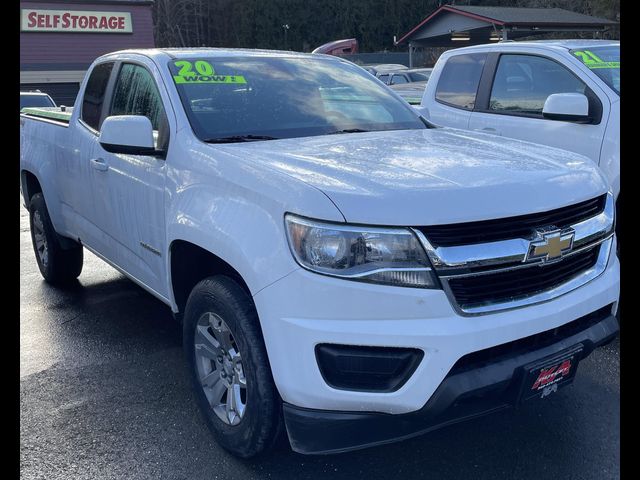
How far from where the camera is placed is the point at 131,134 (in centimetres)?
335

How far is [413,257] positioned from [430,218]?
0.50 ft

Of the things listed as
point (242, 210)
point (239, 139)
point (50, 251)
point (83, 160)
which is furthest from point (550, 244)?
point (50, 251)

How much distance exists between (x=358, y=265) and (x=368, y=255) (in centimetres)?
5

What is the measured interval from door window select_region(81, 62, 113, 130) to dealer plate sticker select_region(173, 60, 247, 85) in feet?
3.37

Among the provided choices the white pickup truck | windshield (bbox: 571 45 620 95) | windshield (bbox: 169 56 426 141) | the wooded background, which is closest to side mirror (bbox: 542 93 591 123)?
windshield (bbox: 571 45 620 95)

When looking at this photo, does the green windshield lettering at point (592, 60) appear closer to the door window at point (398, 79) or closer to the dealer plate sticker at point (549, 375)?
the dealer plate sticker at point (549, 375)

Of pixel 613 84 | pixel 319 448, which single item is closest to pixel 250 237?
pixel 319 448

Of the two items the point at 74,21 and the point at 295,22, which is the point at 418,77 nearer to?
the point at 74,21

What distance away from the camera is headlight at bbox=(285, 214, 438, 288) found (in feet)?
7.82

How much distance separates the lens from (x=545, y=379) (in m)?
2.60

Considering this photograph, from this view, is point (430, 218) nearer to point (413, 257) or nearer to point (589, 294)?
point (413, 257)

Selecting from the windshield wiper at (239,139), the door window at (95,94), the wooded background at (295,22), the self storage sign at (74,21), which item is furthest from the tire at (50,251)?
the wooded background at (295,22)

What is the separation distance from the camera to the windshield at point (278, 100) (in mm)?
3525

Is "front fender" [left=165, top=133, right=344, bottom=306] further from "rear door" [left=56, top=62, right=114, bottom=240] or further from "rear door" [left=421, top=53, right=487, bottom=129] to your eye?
"rear door" [left=421, top=53, right=487, bottom=129]
